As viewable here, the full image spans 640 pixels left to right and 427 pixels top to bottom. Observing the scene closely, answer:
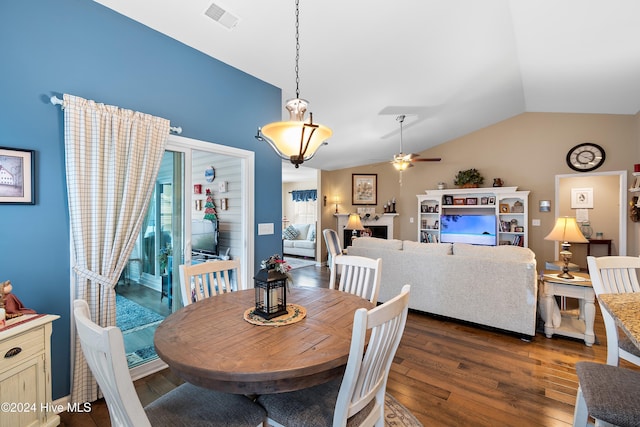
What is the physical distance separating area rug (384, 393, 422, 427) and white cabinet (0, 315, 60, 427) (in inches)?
80.7

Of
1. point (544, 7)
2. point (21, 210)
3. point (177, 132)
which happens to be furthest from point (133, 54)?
point (544, 7)

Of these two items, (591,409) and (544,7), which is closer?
A: (591,409)

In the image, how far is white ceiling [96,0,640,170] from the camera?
2.37 meters

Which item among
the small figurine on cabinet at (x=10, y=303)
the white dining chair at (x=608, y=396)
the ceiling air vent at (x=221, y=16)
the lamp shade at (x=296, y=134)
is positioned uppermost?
the ceiling air vent at (x=221, y=16)

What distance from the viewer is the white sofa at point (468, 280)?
116 inches

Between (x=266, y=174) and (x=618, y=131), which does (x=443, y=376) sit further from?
(x=618, y=131)

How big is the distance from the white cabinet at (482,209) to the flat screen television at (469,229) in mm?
30

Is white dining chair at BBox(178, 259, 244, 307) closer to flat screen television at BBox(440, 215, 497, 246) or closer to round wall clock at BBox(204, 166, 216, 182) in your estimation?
round wall clock at BBox(204, 166, 216, 182)

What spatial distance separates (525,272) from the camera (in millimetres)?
2900

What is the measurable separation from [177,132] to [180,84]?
474 mm

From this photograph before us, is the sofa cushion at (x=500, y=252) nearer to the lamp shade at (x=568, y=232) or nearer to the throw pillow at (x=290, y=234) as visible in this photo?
the lamp shade at (x=568, y=232)

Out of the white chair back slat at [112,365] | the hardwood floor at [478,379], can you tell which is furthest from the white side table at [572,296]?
the white chair back slat at [112,365]

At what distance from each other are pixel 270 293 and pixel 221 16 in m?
2.24

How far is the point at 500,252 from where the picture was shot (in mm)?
3078
